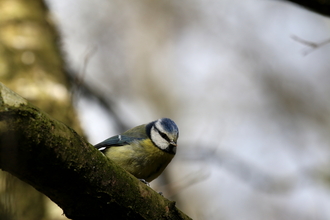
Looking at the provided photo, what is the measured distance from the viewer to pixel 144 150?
3635 millimetres

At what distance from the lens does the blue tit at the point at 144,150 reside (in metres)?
3.56

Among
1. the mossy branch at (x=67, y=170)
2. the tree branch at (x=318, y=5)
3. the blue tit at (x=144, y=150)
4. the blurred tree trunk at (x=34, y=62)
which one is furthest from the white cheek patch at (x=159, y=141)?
the tree branch at (x=318, y=5)

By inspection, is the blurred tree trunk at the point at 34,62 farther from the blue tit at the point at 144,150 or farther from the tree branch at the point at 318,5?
the tree branch at the point at 318,5

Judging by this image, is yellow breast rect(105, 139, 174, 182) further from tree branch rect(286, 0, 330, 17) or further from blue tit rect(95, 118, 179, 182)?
tree branch rect(286, 0, 330, 17)

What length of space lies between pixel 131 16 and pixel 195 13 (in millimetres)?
2120

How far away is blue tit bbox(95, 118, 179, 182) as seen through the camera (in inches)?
140

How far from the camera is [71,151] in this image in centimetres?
183

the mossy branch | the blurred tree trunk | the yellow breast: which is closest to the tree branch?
the yellow breast

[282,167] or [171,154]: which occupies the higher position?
[171,154]

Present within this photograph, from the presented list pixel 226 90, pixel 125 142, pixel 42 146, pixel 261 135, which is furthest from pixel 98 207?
pixel 226 90

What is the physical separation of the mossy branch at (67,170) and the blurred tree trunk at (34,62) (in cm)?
230

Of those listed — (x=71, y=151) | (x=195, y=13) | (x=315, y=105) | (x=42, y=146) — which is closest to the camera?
(x=42, y=146)

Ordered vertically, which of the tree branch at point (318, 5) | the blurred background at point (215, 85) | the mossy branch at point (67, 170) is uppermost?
the tree branch at point (318, 5)

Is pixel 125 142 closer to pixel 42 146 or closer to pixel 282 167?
pixel 42 146
